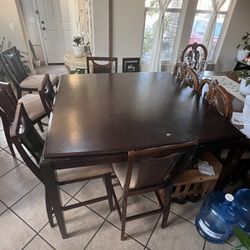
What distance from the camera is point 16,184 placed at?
1665 mm

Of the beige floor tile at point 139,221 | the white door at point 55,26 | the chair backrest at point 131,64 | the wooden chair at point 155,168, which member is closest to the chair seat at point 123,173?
the wooden chair at point 155,168

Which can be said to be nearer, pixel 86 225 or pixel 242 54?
pixel 86 225

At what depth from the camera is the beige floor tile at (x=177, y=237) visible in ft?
4.21

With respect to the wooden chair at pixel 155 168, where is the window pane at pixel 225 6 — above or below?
above

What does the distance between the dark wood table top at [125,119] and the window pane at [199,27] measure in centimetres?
228

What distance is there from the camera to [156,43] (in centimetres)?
327

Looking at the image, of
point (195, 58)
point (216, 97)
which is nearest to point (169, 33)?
point (195, 58)

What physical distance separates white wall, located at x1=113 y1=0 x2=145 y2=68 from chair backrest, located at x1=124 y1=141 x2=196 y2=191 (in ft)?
8.42

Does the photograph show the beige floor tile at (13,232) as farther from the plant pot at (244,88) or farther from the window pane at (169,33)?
the window pane at (169,33)

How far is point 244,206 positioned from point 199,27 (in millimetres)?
3253

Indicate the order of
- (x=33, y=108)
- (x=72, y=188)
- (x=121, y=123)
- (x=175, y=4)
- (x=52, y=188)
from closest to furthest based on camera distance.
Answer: (x=52, y=188), (x=121, y=123), (x=72, y=188), (x=33, y=108), (x=175, y=4)

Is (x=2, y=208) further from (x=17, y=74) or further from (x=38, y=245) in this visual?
(x=17, y=74)

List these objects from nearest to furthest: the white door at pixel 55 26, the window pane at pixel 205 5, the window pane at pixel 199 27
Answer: the window pane at pixel 205 5, the window pane at pixel 199 27, the white door at pixel 55 26

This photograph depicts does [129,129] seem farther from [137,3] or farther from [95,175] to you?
[137,3]
